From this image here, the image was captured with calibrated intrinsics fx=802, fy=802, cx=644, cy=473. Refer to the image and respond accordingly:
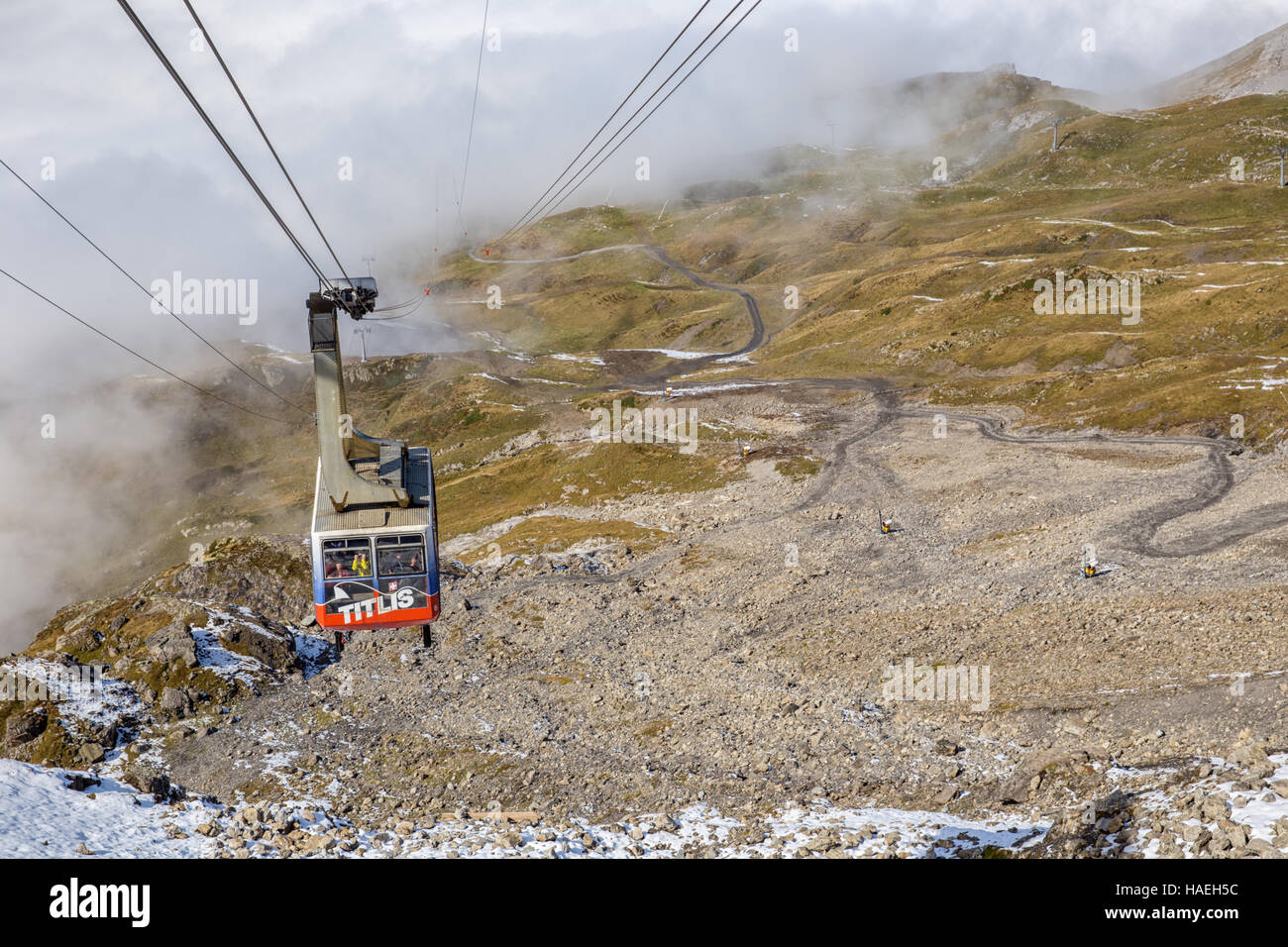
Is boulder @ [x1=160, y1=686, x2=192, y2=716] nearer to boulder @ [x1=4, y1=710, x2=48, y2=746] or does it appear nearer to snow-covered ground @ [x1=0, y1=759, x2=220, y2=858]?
boulder @ [x1=4, y1=710, x2=48, y2=746]

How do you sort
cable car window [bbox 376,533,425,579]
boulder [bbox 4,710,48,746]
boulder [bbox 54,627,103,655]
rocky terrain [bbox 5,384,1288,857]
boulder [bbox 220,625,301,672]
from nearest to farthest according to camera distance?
rocky terrain [bbox 5,384,1288,857], cable car window [bbox 376,533,425,579], boulder [bbox 4,710,48,746], boulder [bbox 54,627,103,655], boulder [bbox 220,625,301,672]

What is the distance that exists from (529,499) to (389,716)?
5175cm

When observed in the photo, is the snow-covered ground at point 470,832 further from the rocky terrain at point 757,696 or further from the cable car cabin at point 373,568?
the cable car cabin at point 373,568

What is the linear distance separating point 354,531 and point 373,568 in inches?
60.1

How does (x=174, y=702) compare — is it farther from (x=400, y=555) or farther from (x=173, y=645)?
(x=400, y=555)

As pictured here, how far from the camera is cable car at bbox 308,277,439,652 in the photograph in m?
29.1

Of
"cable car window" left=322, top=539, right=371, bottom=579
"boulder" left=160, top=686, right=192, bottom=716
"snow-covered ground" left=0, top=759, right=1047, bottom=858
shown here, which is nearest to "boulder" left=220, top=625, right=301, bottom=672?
"boulder" left=160, top=686, right=192, bottom=716

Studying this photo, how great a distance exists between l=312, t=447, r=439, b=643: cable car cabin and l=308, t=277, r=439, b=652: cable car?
35 mm

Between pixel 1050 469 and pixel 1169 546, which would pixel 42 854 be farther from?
pixel 1050 469

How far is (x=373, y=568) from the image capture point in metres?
29.7

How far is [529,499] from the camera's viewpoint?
294 ft

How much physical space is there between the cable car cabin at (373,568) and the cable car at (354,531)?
0.12 feet

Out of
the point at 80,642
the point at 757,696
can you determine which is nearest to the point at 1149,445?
the point at 757,696

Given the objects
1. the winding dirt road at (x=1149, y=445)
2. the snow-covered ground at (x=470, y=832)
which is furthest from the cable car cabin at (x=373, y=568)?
the winding dirt road at (x=1149, y=445)
